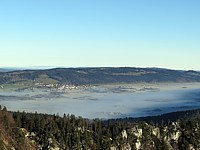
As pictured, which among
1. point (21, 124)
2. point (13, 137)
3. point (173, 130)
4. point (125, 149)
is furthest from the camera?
point (173, 130)

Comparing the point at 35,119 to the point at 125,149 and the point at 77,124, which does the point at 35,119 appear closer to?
the point at 77,124

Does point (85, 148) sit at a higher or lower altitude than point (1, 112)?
lower

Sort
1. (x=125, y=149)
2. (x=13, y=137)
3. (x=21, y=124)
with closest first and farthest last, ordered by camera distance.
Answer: (x=13, y=137)
(x=21, y=124)
(x=125, y=149)

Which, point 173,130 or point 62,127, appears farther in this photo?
point 173,130

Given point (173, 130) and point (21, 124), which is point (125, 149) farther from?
point (21, 124)

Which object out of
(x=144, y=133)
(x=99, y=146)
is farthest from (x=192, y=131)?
(x=99, y=146)

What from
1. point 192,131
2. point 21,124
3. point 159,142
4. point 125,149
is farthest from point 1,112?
point 192,131
